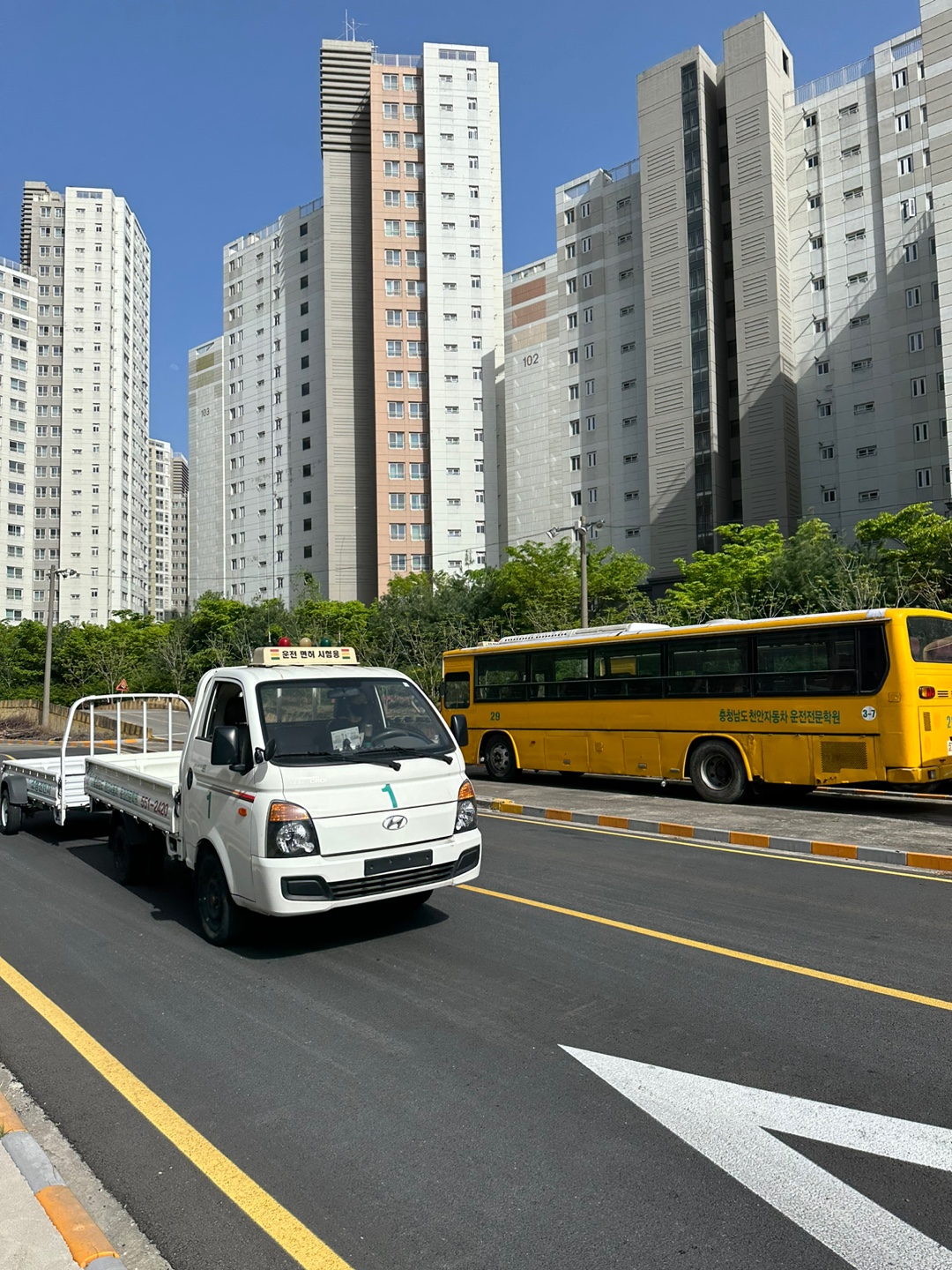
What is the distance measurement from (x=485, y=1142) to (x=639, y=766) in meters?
11.7

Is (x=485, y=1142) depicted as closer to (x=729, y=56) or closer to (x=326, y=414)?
(x=729, y=56)

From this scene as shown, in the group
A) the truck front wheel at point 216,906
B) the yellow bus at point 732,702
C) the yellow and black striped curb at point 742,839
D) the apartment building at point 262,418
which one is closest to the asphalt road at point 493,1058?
the truck front wheel at point 216,906

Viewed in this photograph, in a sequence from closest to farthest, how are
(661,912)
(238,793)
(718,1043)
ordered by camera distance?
(718,1043) → (238,793) → (661,912)

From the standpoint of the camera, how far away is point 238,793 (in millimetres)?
5957

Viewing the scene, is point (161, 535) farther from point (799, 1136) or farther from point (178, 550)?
point (799, 1136)

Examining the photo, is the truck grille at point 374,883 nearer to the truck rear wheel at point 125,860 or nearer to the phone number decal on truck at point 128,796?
the phone number decal on truck at point 128,796

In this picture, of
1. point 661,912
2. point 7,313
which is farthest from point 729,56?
point 7,313

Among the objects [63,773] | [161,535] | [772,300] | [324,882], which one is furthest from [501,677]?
[161,535]

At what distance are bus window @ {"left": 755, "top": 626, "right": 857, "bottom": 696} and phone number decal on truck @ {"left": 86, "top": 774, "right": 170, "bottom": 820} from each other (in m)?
9.15

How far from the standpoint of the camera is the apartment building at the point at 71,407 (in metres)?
102

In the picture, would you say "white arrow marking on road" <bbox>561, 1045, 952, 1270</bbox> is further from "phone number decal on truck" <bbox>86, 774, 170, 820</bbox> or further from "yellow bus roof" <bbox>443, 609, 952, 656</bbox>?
"yellow bus roof" <bbox>443, 609, 952, 656</bbox>

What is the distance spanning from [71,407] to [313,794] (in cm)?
11392

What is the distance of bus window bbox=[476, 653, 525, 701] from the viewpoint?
17344 mm

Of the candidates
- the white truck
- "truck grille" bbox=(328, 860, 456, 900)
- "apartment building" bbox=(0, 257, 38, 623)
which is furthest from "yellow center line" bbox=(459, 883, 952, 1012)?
"apartment building" bbox=(0, 257, 38, 623)
